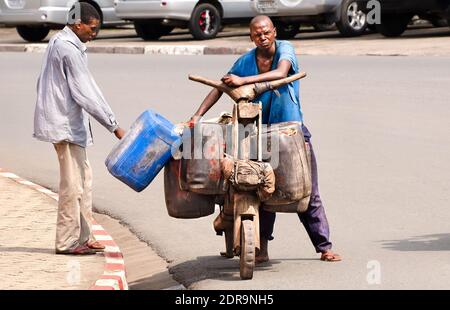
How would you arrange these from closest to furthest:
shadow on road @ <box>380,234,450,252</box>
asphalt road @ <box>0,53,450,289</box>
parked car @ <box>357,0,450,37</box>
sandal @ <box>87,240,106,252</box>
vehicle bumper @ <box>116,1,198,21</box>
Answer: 1. asphalt road @ <box>0,53,450,289</box>
2. shadow on road @ <box>380,234,450,252</box>
3. sandal @ <box>87,240,106,252</box>
4. parked car @ <box>357,0,450,37</box>
5. vehicle bumper @ <box>116,1,198,21</box>

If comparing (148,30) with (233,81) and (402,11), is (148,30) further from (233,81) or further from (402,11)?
(233,81)

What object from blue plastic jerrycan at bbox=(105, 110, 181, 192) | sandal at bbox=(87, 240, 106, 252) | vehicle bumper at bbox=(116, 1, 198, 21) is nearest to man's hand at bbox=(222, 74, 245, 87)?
blue plastic jerrycan at bbox=(105, 110, 181, 192)

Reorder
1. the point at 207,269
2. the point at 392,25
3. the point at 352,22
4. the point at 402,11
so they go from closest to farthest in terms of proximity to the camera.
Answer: the point at 207,269
the point at 402,11
the point at 392,25
the point at 352,22

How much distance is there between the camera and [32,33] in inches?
1153

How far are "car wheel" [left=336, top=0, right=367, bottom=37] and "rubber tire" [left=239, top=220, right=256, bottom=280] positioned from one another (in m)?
17.3

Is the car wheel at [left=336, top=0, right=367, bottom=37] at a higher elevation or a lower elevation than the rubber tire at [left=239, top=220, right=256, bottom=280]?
higher

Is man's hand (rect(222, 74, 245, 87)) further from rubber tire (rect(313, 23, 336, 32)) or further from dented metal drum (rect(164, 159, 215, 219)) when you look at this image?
rubber tire (rect(313, 23, 336, 32))

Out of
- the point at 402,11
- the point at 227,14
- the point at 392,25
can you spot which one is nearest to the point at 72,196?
the point at 402,11

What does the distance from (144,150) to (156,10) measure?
708 inches

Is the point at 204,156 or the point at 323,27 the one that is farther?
the point at 323,27

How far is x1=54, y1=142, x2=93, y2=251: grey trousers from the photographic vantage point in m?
→ 9.57

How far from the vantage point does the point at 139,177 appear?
351 inches

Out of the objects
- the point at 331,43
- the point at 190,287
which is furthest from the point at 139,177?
the point at 331,43

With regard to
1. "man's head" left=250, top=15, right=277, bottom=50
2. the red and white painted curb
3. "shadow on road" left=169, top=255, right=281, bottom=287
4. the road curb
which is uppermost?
"man's head" left=250, top=15, right=277, bottom=50
